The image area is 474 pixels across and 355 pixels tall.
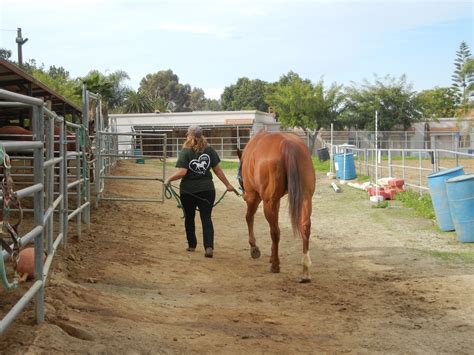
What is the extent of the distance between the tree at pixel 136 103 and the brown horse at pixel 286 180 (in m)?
63.2

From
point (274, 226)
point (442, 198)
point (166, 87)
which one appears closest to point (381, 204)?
point (442, 198)

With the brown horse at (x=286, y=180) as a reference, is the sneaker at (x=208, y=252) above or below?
below

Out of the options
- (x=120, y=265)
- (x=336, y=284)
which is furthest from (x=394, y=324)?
(x=120, y=265)

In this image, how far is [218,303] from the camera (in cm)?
525

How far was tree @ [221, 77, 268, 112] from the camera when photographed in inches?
3551

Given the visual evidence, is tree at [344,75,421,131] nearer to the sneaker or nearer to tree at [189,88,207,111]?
the sneaker

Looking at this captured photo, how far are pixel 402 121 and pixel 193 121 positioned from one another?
1832cm

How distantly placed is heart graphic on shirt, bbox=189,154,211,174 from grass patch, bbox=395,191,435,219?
5072mm

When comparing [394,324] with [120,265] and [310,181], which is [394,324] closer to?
[310,181]

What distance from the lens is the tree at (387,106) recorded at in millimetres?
49938

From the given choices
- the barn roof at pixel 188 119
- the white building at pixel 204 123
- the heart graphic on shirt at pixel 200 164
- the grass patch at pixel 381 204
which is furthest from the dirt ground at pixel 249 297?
the barn roof at pixel 188 119

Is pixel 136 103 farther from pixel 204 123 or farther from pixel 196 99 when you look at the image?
pixel 196 99

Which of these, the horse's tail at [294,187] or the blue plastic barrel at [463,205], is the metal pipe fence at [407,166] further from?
the horse's tail at [294,187]

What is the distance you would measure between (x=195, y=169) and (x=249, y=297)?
2.81 meters
